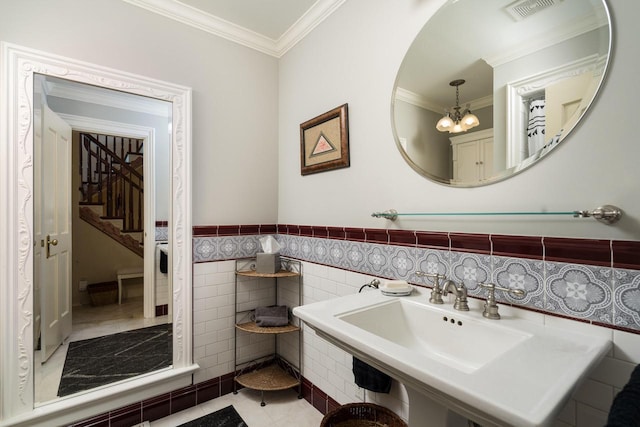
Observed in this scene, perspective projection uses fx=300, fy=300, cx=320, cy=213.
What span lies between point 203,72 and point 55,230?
51.2 inches

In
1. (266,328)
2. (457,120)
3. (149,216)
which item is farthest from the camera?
(266,328)

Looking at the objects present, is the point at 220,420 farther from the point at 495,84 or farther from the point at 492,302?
the point at 495,84

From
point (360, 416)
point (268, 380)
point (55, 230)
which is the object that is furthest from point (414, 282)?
point (55, 230)

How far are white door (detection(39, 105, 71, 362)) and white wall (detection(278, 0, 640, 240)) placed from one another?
131 centimetres

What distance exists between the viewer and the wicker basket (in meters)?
1.44

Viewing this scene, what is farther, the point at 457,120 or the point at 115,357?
the point at 115,357

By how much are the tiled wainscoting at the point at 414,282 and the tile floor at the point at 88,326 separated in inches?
13.6

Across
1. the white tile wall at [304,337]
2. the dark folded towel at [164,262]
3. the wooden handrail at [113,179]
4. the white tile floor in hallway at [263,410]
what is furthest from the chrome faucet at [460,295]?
the wooden handrail at [113,179]

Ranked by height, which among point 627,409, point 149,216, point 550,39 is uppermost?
point 550,39

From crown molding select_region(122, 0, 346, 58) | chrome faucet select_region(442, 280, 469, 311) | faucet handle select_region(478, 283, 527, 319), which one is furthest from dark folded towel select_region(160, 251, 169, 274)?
faucet handle select_region(478, 283, 527, 319)

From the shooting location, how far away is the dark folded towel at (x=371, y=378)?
4.61ft

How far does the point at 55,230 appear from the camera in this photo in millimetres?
1608

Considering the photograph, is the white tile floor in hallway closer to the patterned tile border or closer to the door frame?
Answer: the door frame

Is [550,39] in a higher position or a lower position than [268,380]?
higher
